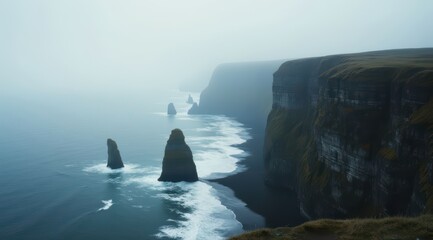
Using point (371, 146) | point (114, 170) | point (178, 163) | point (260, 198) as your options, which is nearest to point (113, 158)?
point (114, 170)

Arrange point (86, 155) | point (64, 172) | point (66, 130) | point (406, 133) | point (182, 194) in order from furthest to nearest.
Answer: point (66, 130) → point (86, 155) → point (64, 172) → point (182, 194) → point (406, 133)

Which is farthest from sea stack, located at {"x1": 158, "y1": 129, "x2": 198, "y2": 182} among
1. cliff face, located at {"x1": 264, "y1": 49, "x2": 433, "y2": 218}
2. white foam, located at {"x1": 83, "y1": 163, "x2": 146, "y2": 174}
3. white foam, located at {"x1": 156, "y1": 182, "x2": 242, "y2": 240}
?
cliff face, located at {"x1": 264, "y1": 49, "x2": 433, "y2": 218}

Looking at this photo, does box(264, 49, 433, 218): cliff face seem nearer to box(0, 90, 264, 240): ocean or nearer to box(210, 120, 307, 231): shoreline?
box(210, 120, 307, 231): shoreline

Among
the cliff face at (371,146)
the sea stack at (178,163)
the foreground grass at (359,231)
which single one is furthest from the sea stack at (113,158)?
the foreground grass at (359,231)

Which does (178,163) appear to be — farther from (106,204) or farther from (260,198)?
(260,198)

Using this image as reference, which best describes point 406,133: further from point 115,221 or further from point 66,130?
point 66,130

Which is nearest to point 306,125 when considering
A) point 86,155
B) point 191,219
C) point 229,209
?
point 229,209
